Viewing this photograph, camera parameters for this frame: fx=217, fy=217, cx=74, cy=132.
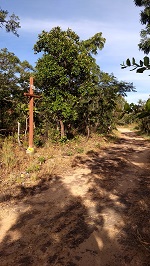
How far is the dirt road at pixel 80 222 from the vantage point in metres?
3.72

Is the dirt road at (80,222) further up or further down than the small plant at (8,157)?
further down

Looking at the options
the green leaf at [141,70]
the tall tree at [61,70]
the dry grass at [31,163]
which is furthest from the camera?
the tall tree at [61,70]

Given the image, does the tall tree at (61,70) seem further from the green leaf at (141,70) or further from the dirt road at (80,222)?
the green leaf at (141,70)

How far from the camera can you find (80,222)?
4.86m

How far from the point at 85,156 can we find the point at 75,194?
15.5ft

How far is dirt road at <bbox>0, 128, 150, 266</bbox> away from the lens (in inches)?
146

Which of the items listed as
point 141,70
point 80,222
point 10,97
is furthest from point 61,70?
point 141,70

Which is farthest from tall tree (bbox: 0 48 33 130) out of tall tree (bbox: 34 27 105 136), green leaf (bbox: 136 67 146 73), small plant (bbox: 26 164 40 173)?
green leaf (bbox: 136 67 146 73)

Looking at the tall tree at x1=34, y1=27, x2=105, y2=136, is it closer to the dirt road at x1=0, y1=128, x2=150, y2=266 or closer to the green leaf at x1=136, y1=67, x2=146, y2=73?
the dirt road at x1=0, y1=128, x2=150, y2=266

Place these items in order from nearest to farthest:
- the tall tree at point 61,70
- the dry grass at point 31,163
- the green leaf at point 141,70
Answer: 1. the green leaf at point 141,70
2. the dry grass at point 31,163
3. the tall tree at point 61,70

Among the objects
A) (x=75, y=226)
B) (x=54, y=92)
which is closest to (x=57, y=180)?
(x=75, y=226)

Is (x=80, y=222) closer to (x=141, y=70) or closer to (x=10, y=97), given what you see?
(x=141, y=70)

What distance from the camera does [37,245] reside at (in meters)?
4.05

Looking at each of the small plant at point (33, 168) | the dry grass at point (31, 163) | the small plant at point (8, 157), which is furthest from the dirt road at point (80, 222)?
the small plant at point (8, 157)
